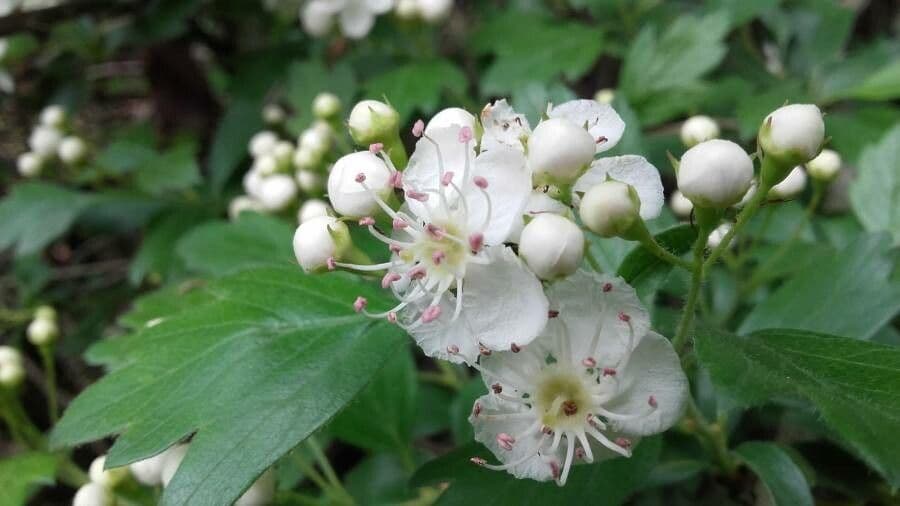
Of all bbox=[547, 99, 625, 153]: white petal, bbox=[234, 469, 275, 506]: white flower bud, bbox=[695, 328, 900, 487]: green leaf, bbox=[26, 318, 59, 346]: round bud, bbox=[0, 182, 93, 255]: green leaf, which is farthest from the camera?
bbox=[0, 182, 93, 255]: green leaf

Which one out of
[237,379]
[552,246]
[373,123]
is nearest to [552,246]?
[552,246]

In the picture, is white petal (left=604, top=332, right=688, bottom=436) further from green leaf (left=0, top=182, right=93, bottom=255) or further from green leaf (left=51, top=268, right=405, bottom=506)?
green leaf (left=0, top=182, right=93, bottom=255)

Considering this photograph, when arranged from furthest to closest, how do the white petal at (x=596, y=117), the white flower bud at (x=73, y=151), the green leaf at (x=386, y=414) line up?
1. the white flower bud at (x=73, y=151)
2. the green leaf at (x=386, y=414)
3. the white petal at (x=596, y=117)

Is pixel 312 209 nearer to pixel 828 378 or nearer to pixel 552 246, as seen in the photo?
pixel 552 246

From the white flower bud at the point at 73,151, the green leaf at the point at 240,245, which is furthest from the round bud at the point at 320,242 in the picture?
the white flower bud at the point at 73,151

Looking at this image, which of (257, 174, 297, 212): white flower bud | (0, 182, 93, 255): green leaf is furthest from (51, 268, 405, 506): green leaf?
(0, 182, 93, 255): green leaf

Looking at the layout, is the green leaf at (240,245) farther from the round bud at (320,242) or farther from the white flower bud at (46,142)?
the white flower bud at (46,142)
